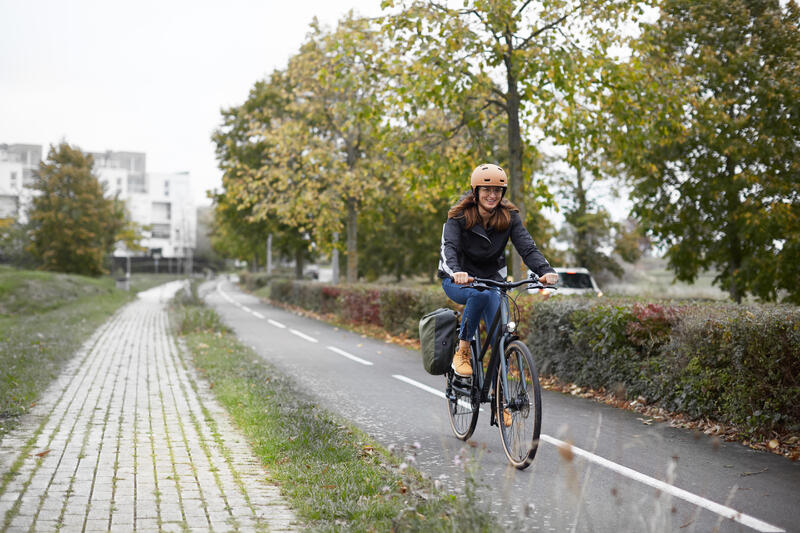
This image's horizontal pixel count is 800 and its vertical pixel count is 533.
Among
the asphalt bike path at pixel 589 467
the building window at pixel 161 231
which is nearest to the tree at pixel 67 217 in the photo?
the asphalt bike path at pixel 589 467

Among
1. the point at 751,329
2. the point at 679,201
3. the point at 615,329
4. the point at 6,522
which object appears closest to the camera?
the point at 6,522

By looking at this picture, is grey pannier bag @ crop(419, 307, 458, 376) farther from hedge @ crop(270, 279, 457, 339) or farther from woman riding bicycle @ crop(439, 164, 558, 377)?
hedge @ crop(270, 279, 457, 339)

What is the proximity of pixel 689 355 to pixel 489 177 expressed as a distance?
2976 millimetres

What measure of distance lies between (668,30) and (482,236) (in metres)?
13.3

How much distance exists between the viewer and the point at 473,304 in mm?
5758

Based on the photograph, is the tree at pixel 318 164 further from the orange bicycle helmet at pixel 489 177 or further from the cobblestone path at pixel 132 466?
the orange bicycle helmet at pixel 489 177

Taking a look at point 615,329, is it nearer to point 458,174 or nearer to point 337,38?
point 458,174

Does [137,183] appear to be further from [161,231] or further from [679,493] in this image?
[679,493]

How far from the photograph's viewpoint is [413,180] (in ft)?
45.1

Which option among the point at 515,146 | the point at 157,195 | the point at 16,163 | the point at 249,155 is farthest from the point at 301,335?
the point at 157,195

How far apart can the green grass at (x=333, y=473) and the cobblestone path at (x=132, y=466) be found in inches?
6.4

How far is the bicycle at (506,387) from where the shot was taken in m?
5.04

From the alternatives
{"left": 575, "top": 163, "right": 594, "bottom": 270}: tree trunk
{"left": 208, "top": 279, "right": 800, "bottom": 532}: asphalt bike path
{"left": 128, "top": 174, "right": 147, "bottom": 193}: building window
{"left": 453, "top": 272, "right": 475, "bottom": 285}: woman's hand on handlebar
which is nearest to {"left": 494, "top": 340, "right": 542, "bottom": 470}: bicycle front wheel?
{"left": 208, "top": 279, "right": 800, "bottom": 532}: asphalt bike path

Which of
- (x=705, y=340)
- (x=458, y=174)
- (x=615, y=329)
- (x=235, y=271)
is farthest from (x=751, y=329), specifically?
(x=235, y=271)
